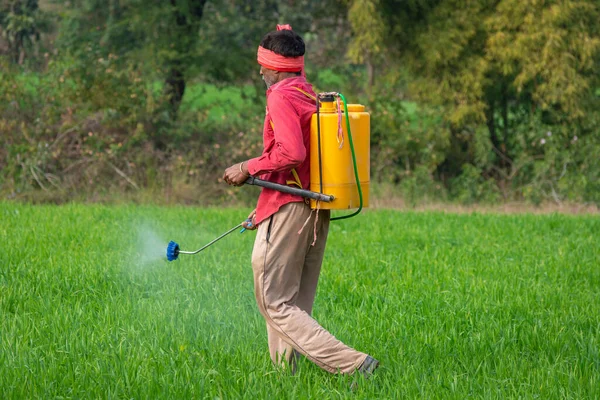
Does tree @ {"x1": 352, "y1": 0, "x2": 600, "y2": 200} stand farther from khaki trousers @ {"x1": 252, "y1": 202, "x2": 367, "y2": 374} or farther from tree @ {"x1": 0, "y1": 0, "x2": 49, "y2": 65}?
khaki trousers @ {"x1": 252, "y1": 202, "x2": 367, "y2": 374}

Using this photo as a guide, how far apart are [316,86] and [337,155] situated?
1280cm

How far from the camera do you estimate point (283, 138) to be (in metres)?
4.16

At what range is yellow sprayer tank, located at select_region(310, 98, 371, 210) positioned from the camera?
4234 mm

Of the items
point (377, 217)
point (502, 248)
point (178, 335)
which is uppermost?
point (178, 335)

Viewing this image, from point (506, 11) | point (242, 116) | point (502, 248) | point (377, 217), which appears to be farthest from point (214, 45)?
point (502, 248)

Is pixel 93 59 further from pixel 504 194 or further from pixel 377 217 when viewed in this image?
pixel 504 194

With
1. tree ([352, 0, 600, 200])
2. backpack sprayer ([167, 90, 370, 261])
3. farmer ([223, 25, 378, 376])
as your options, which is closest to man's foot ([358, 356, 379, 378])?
farmer ([223, 25, 378, 376])

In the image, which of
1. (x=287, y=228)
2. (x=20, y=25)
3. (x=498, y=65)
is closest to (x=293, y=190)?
(x=287, y=228)

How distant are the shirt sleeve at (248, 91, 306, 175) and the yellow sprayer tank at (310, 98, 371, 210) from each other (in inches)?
5.0

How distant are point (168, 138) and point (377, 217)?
5.95 m

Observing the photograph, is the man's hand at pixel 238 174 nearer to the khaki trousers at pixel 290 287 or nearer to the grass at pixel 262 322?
the khaki trousers at pixel 290 287

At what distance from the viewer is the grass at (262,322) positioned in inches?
178

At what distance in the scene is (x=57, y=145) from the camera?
14.7m

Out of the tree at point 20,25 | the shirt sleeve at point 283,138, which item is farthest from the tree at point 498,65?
the shirt sleeve at point 283,138
